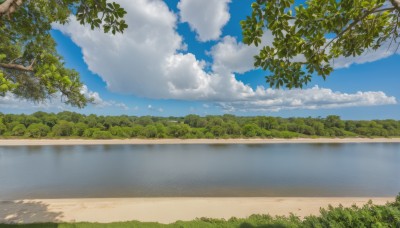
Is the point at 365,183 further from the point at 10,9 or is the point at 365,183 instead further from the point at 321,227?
the point at 10,9

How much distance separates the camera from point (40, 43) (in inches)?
167

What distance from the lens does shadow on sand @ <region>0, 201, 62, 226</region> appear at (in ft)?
29.3

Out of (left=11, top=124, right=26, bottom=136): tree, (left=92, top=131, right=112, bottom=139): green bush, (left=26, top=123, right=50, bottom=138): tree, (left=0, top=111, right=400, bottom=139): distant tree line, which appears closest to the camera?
(left=26, top=123, right=50, bottom=138): tree

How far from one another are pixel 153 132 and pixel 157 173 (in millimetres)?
38004

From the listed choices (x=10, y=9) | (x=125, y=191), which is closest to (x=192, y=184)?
(x=125, y=191)

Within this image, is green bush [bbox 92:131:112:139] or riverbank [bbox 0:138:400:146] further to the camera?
green bush [bbox 92:131:112:139]

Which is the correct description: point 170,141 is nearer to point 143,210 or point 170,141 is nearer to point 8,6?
point 143,210

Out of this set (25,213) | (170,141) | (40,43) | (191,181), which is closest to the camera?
(40,43)

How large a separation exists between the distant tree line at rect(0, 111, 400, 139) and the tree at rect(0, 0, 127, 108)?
185 ft

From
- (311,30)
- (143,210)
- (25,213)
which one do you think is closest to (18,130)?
(25,213)

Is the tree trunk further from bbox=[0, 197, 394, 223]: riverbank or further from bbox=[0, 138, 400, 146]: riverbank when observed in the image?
bbox=[0, 138, 400, 146]: riverbank

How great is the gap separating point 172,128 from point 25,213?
171 feet

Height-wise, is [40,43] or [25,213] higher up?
[40,43]

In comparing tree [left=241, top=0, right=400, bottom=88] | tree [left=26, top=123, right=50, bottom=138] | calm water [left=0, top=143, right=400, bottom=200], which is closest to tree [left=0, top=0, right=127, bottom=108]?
tree [left=241, top=0, right=400, bottom=88]
